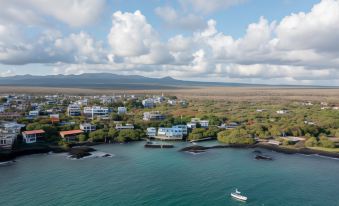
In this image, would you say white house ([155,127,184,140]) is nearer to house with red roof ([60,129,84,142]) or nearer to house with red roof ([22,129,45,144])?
house with red roof ([60,129,84,142])

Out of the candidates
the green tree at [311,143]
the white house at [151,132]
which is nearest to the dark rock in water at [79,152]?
the white house at [151,132]

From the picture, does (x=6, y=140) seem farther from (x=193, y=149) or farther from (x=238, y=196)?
(x=238, y=196)

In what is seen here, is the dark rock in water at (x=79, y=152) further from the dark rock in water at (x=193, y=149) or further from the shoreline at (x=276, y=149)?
the shoreline at (x=276, y=149)

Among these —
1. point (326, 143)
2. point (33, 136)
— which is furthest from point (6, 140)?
point (326, 143)

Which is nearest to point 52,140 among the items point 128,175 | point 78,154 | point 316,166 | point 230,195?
point 78,154

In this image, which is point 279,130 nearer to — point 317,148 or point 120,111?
point 317,148

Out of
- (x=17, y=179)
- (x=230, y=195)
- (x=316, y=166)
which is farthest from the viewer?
(x=316, y=166)
